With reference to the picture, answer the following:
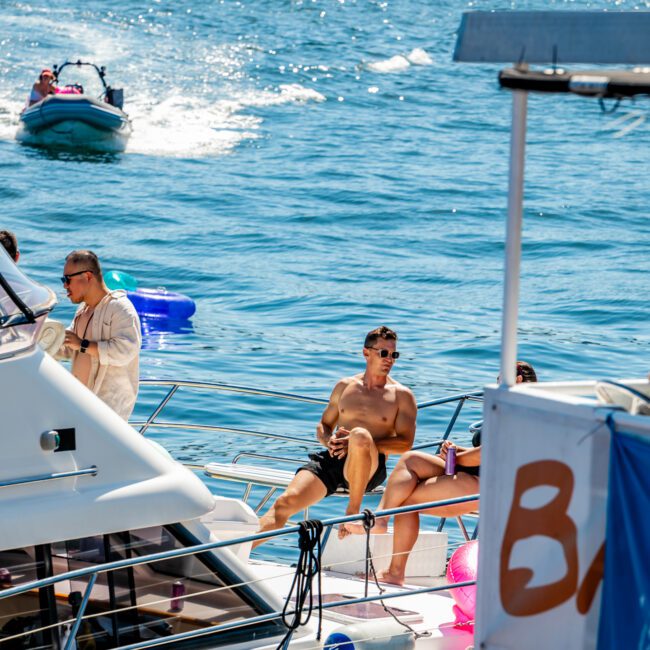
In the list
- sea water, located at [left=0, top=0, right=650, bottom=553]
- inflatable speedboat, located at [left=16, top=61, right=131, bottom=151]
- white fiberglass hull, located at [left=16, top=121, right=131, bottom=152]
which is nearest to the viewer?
sea water, located at [left=0, top=0, right=650, bottom=553]

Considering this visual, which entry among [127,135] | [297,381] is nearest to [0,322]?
[297,381]

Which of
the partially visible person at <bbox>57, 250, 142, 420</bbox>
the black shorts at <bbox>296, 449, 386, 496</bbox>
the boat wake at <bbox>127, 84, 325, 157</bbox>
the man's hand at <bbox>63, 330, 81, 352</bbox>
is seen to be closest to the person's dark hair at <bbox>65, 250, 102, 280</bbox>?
the partially visible person at <bbox>57, 250, 142, 420</bbox>

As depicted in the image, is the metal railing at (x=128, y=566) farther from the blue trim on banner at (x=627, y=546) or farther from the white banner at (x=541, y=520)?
the blue trim on banner at (x=627, y=546)

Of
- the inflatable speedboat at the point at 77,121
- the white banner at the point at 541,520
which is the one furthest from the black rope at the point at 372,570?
the inflatable speedboat at the point at 77,121

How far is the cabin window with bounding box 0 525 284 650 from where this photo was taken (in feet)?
14.0

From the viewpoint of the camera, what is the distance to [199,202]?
2447cm

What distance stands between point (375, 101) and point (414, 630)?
30.0 meters

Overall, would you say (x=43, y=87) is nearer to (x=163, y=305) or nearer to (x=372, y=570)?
(x=163, y=305)

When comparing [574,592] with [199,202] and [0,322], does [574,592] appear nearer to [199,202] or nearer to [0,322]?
[0,322]

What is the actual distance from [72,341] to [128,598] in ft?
5.16

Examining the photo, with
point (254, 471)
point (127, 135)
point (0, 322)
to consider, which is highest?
point (127, 135)

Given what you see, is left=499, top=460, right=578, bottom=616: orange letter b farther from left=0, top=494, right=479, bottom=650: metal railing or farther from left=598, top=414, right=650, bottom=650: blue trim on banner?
left=0, top=494, right=479, bottom=650: metal railing

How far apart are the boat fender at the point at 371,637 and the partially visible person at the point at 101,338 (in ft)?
5.37

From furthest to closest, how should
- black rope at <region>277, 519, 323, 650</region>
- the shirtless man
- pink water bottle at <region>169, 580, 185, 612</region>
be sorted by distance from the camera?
1. the shirtless man
2. pink water bottle at <region>169, 580, 185, 612</region>
3. black rope at <region>277, 519, 323, 650</region>
